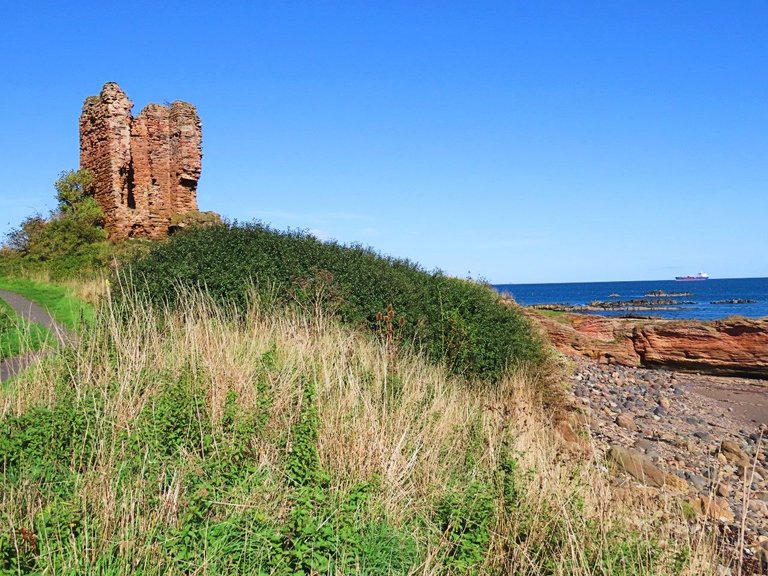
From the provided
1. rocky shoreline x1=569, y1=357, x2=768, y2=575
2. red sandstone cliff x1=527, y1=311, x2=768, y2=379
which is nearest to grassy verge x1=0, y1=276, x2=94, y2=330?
rocky shoreline x1=569, y1=357, x2=768, y2=575

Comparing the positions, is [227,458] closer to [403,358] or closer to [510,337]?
[403,358]

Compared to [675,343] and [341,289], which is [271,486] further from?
[675,343]

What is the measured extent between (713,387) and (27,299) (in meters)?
20.2

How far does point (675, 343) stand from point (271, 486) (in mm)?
20929

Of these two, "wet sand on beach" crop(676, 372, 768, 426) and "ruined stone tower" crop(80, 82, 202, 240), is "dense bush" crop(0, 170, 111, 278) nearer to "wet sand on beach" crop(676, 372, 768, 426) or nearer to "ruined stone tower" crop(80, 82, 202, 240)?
"ruined stone tower" crop(80, 82, 202, 240)

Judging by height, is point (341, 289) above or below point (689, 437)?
above

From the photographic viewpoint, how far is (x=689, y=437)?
12852 millimetres

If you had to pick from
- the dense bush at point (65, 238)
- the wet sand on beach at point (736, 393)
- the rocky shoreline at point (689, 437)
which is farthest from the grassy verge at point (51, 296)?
the wet sand on beach at point (736, 393)

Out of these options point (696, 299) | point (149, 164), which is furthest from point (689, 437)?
point (696, 299)

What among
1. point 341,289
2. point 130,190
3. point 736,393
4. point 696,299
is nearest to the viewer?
point 341,289

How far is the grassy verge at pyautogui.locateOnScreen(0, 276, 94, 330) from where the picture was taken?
14.5m

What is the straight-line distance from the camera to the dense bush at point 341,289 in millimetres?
10758

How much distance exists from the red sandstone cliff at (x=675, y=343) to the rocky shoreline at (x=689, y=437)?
1.85 ft

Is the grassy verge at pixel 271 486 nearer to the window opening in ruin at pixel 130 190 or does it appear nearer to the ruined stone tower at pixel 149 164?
the ruined stone tower at pixel 149 164
